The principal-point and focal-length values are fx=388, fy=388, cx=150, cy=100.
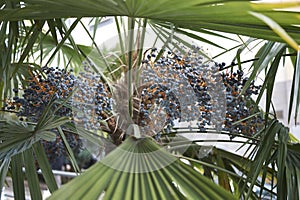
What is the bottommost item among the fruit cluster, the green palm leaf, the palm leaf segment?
the palm leaf segment

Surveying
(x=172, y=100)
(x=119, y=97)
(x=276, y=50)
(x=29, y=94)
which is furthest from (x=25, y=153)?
(x=276, y=50)

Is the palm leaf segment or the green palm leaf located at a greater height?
the green palm leaf

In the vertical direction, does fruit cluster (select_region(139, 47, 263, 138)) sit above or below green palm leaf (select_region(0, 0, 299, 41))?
below

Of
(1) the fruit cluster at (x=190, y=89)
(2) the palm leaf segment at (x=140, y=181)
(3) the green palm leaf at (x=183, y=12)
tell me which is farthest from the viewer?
(1) the fruit cluster at (x=190, y=89)

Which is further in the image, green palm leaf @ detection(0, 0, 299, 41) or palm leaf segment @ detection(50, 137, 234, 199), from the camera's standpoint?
palm leaf segment @ detection(50, 137, 234, 199)

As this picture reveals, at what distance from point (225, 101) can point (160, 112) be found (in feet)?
0.45

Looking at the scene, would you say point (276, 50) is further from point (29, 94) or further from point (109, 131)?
point (29, 94)

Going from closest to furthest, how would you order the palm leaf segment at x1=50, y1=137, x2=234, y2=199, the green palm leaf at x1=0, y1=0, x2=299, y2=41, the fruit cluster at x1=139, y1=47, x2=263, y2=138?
the green palm leaf at x1=0, y1=0, x2=299, y2=41 < the palm leaf segment at x1=50, y1=137, x2=234, y2=199 < the fruit cluster at x1=139, y1=47, x2=263, y2=138

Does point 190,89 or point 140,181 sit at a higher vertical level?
point 190,89

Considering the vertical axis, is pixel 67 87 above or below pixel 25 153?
above

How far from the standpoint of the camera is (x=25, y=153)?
881 mm

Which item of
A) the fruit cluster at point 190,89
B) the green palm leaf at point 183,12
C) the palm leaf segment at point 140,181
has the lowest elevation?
the palm leaf segment at point 140,181

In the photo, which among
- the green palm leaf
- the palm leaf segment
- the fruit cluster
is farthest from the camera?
the fruit cluster

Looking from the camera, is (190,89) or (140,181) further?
(190,89)
